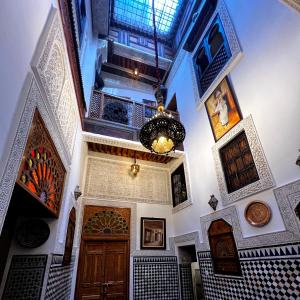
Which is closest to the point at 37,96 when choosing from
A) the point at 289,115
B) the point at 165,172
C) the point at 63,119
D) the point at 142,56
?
the point at 63,119

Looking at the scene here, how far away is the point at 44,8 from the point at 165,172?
4.65 meters

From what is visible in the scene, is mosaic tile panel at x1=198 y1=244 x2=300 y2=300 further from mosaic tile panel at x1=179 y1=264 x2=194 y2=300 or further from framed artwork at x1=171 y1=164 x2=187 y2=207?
framed artwork at x1=171 y1=164 x2=187 y2=207

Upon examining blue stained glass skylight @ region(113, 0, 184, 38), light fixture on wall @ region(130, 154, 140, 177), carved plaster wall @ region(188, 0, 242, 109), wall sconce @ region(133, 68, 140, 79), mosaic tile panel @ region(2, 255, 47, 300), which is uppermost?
blue stained glass skylight @ region(113, 0, 184, 38)

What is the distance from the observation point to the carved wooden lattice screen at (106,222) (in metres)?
4.45

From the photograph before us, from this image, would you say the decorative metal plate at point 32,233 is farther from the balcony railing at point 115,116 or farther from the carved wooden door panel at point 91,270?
the balcony railing at point 115,116

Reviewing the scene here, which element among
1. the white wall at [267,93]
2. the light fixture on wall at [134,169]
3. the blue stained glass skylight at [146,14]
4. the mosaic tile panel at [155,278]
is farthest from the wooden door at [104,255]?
the blue stained glass skylight at [146,14]

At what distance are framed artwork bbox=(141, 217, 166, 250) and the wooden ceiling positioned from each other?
5.28 feet

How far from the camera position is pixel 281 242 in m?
2.38

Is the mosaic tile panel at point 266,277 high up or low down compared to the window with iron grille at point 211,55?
down

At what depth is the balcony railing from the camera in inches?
177

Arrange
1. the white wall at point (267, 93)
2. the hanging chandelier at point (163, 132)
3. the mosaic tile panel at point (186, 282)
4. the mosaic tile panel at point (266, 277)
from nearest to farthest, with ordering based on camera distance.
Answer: the mosaic tile panel at point (266, 277)
the white wall at point (267, 93)
the hanging chandelier at point (163, 132)
the mosaic tile panel at point (186, 282)

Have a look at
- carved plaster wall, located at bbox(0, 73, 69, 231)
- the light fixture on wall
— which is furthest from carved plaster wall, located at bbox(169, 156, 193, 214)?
carved plaster wall, located at bbox(0, 73, 69, 231)

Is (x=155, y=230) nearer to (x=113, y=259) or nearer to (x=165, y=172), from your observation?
(x=113, y=259)

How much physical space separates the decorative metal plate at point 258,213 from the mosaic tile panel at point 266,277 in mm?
320
